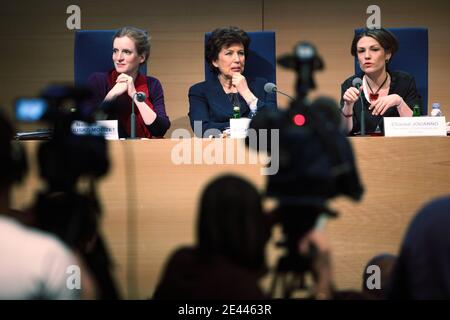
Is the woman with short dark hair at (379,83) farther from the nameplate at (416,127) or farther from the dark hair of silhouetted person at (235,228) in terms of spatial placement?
the dark hair of silhouetted person at (235,228)

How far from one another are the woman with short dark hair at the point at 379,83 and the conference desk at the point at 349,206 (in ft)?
1.55

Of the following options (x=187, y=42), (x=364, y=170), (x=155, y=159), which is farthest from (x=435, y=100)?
(x=155, y=159)

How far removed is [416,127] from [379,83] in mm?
628

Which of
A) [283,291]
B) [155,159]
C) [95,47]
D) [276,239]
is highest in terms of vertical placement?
[95,47]

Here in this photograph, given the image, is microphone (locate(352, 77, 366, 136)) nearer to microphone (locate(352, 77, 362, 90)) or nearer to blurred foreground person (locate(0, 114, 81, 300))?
microphone (locate(352, 77, 362, 90))

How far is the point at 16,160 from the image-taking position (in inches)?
62.1

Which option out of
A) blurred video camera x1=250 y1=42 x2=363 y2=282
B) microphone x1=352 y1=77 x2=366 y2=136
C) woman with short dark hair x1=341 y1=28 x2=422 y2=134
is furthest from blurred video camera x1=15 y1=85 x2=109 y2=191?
woman with short dark hair x1=341 y1=28 x2=422 y2=134

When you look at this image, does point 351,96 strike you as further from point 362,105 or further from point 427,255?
point 427,255

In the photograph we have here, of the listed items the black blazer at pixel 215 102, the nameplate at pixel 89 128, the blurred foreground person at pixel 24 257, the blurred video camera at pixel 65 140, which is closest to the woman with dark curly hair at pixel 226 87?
the black blazer at pixel 215 102

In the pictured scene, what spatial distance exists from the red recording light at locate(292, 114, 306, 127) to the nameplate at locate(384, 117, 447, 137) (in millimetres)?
815

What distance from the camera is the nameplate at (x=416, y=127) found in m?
2.21

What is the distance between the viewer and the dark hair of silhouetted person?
1.45 metres

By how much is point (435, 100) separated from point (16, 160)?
2942 mm

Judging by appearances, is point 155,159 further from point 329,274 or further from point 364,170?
point 329,274
